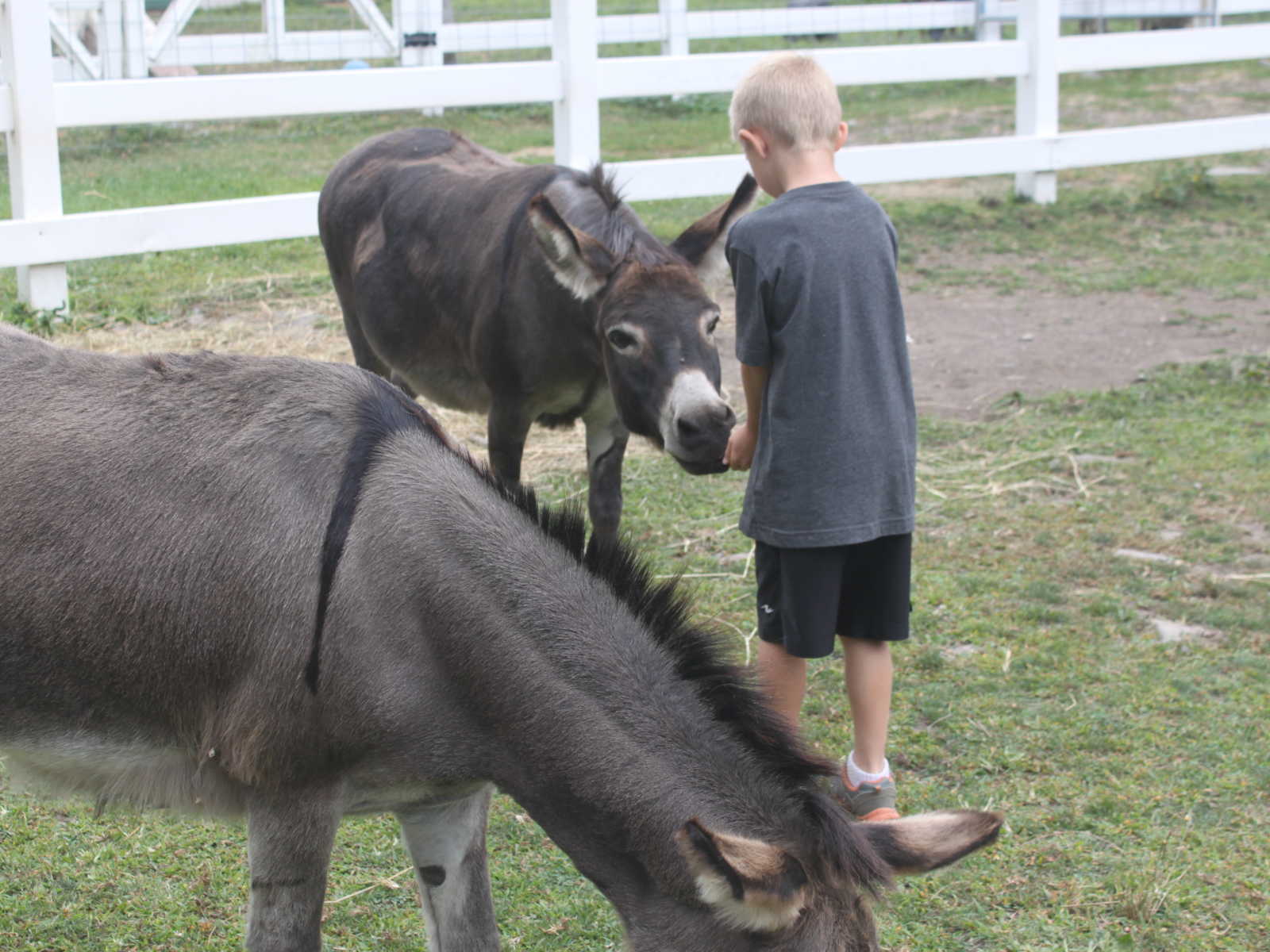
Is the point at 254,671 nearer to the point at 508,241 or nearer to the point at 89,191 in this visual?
the point at 508,241

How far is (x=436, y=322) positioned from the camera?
5.42m

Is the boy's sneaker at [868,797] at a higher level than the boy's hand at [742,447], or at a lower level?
lower

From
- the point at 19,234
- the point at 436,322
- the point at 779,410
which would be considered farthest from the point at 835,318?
the point at 19,234

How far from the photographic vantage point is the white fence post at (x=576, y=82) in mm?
8336

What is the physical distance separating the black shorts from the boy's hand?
235mm

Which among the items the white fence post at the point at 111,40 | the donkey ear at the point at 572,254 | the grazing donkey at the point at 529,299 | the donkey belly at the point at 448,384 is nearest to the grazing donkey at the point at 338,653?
the grazing donkey at the point at 529,299

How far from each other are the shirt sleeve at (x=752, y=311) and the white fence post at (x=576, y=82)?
5.23 metres

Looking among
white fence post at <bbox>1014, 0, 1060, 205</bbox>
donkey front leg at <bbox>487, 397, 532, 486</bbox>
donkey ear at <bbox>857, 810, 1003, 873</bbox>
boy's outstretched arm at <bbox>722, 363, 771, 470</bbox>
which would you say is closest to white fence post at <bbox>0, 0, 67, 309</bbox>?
donkey front leg at <bbox>487, 397, 532, 486</bbox>

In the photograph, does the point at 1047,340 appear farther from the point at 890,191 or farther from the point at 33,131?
the point at 33,131

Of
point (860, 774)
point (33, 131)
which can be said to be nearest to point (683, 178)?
point (33, 131)

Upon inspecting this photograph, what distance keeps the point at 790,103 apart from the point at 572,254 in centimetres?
151

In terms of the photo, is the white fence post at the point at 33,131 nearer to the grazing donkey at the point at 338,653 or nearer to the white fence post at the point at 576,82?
the white fence post at the point at 576,82

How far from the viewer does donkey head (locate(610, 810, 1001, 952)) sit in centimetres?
191

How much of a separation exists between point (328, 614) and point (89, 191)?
27.5 ft
